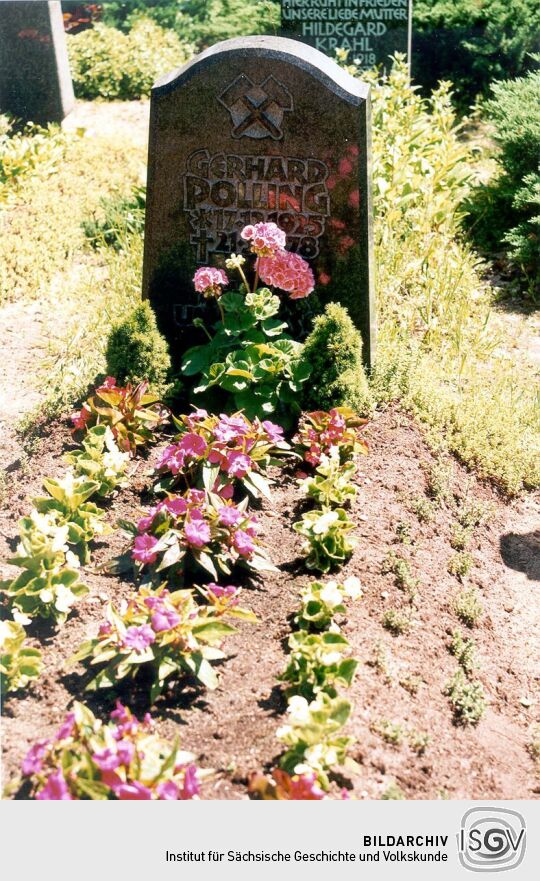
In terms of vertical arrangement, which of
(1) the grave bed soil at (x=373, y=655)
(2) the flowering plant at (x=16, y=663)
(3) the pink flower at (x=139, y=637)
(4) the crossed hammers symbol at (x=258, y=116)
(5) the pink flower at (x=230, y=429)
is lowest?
(1) the grave bed soil at (x=373, y=655)

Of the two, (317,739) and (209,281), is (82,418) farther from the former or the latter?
(317,739)

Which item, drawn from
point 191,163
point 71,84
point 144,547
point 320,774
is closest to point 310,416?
point 144,547

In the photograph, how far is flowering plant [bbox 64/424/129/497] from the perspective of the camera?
4.00 m

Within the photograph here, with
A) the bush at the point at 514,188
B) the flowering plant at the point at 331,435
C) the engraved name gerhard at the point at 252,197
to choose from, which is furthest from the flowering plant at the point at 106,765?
the bush at the point at 514,188

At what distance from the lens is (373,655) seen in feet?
10.9

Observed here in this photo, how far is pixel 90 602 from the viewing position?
3.52 meters

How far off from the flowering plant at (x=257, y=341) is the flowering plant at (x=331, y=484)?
544 millimetres

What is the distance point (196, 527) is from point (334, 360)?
1.34 m

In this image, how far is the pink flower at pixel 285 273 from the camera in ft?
15.3

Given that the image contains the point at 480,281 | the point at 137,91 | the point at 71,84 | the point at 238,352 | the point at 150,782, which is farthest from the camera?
the point at 137,91

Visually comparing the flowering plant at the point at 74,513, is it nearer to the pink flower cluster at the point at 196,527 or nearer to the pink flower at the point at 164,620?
the pink flower cluster at the point at 196,527

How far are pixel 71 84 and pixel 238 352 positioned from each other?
598 centimetres

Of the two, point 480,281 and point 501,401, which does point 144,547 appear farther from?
point 480,281

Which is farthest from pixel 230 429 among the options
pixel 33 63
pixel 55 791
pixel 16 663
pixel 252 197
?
pixel 33 63
